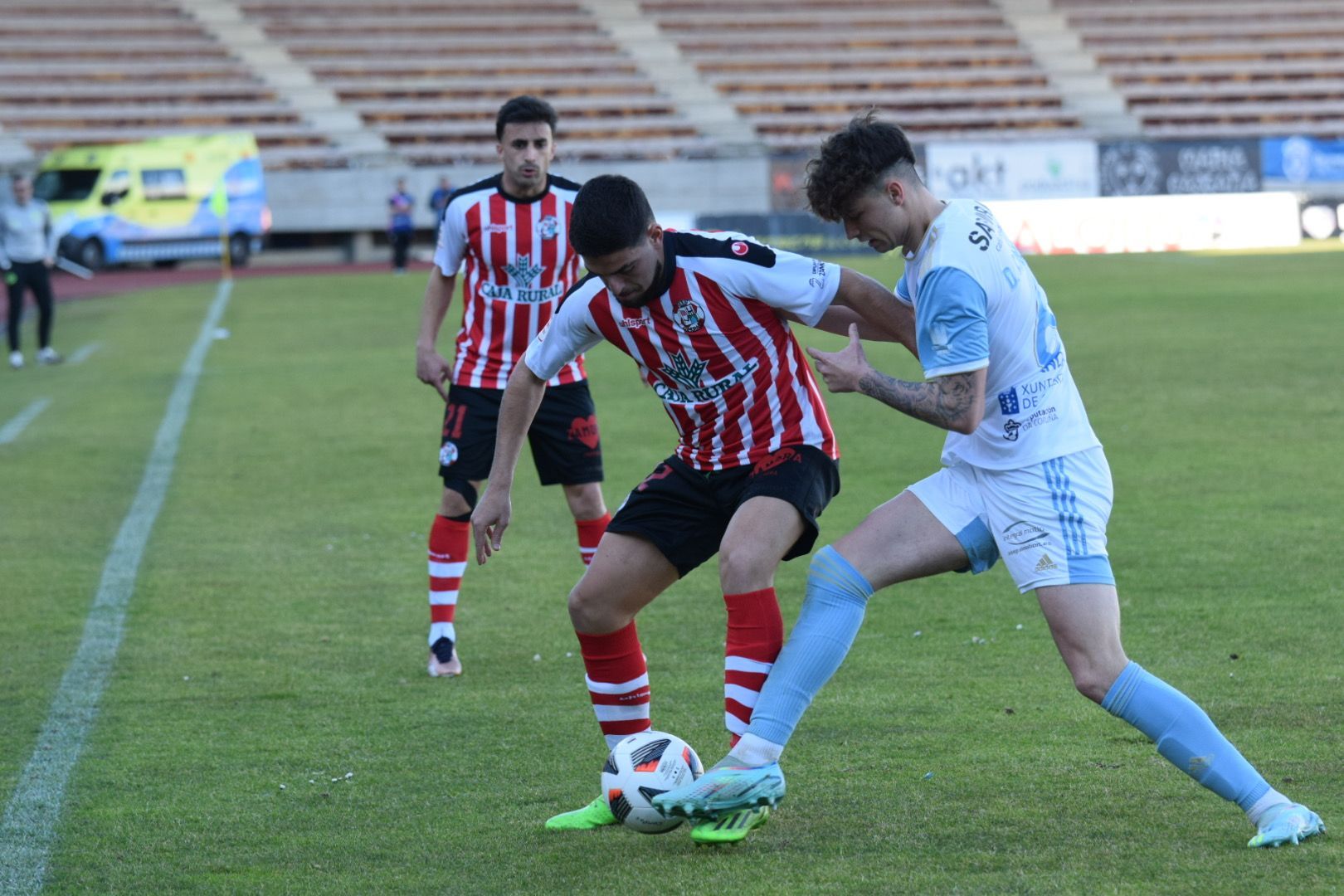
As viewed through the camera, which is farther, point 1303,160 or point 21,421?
point 1303,160

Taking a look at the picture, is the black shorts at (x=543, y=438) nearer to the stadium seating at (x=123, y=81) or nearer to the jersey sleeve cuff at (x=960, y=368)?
the jersey sleeve cuff at (x=960, y=368)

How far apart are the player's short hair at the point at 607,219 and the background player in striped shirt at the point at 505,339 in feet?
7.97

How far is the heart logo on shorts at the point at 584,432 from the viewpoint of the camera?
6551 mm

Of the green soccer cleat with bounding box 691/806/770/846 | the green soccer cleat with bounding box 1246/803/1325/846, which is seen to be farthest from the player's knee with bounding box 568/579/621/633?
the green soccer cleat with bounding box 1246/803/1325/846

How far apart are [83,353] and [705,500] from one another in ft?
57.0

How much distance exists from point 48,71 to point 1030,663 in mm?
42971

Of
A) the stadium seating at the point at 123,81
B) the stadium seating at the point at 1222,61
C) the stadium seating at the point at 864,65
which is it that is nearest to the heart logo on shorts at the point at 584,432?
the stadium seating at the point at 123,81

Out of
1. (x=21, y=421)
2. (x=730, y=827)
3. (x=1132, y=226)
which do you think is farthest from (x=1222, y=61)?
(x=730, y=827)

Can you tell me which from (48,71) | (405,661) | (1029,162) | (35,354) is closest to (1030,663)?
(405,661)

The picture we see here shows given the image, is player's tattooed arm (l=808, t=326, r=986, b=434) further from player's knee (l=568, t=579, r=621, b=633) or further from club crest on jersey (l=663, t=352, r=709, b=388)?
player's knee (l=568, t=579, r=621, b=633)

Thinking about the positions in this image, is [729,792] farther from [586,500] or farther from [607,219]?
[586,500]

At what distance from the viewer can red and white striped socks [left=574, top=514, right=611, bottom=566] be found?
22.0ft

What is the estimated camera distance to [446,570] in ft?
21.3

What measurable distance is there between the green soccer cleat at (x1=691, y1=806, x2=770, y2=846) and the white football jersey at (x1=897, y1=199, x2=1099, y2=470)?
1.00 meters
